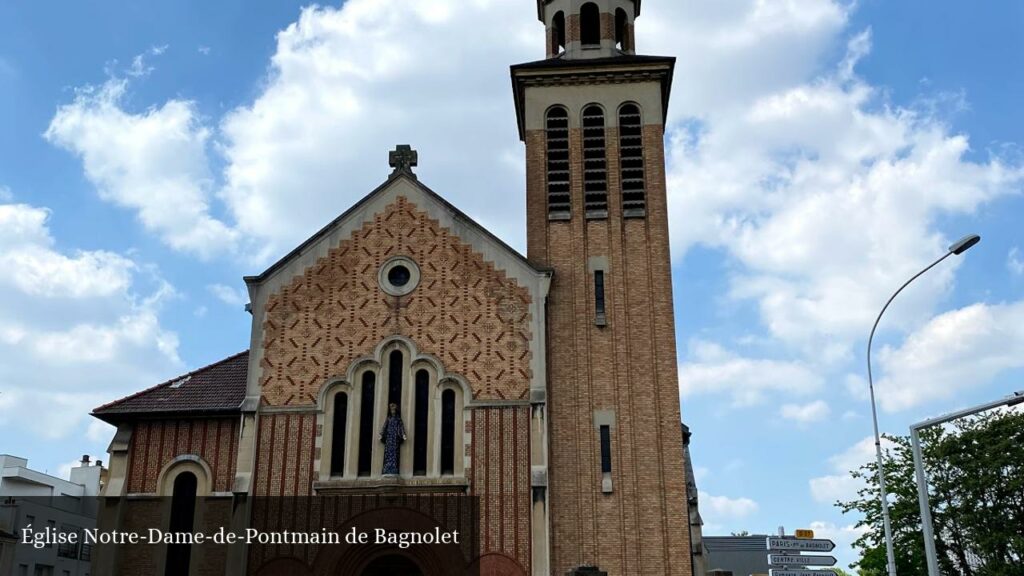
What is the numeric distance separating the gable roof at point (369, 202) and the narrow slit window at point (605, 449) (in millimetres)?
4585

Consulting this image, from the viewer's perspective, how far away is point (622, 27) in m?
33.5

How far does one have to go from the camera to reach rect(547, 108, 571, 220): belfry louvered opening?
29.6 metres

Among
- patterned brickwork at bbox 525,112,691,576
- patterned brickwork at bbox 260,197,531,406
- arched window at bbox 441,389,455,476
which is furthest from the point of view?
patterned brickwork at bbox 260,197,531,406

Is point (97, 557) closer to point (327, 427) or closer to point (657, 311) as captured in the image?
point (327, 427)

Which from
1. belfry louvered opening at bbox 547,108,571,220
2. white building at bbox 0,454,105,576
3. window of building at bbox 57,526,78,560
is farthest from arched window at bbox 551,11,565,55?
window of building at bbox 57,526,78,560

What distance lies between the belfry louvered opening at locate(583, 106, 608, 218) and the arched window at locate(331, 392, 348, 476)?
9.32 m

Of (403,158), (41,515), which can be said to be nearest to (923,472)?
(403,158)

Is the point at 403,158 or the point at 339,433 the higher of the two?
the point at 403,158

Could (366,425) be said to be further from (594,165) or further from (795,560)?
(795,560)

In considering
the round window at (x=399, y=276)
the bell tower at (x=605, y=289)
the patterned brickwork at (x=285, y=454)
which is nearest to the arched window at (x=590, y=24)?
the bell tower at (x=605, y=289)

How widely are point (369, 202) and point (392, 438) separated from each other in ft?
23.3

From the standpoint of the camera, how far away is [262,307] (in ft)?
88.4

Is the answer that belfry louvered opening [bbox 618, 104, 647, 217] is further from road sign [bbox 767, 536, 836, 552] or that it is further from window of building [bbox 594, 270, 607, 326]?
road sign [bbox 767, 536, 836, 552]

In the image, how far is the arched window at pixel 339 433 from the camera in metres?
25.2
